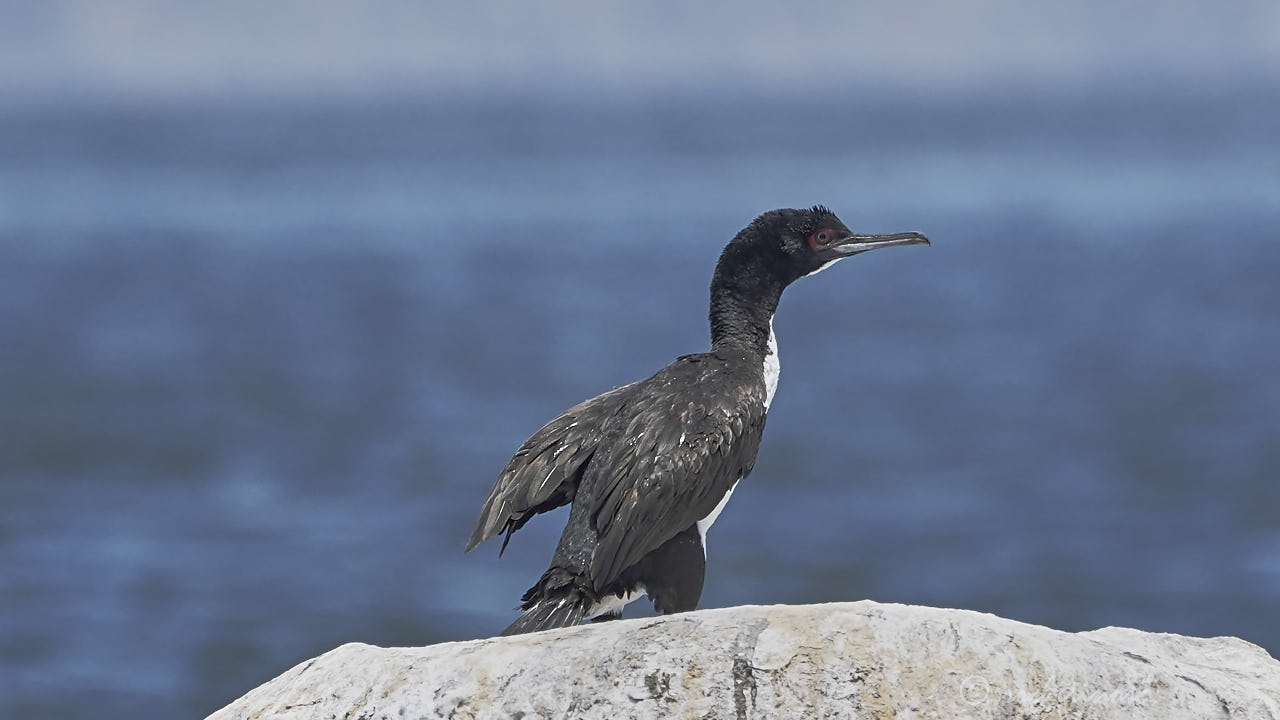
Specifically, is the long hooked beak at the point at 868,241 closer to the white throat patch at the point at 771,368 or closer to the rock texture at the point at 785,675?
the white throat patch at the point at 771,368

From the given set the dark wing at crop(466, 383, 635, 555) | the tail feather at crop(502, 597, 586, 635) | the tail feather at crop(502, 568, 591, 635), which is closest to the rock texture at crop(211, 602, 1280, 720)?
the tail feather at crop(502, 597, 586, 635)

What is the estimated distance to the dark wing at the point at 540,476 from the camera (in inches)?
374

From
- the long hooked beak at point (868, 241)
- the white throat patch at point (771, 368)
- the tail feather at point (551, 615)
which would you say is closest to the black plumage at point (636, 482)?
the tail feather at point (551, 615)

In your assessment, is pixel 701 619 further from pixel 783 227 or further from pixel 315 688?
pixel 783 227

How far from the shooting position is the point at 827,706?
7016 millimetres

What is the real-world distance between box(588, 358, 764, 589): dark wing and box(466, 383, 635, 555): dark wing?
0.13 metres

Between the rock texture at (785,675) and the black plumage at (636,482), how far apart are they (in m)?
1.33

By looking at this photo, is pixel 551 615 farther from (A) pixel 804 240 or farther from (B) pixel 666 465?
(A) pixel 804 240

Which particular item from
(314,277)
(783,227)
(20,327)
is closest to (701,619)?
(783,227)

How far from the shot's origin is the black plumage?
9.15 metres

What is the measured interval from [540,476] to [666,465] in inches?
23.1

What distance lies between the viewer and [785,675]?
7.06 metres

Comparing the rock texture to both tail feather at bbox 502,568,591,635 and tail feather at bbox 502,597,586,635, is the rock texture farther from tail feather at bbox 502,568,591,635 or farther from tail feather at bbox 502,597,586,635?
tail feather at bbox 502,568,591,635

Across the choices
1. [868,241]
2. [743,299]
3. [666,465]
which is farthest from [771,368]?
[666,465]
